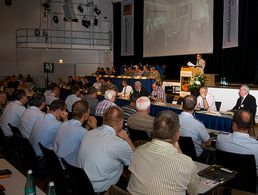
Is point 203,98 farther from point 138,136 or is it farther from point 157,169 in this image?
point 157,169

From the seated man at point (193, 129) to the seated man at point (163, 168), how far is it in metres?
1.93

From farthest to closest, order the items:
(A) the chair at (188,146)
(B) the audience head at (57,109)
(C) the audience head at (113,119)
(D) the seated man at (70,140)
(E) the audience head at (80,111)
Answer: (B) the audience head at (57,109)
(A) the chair at (188,146)
(E) the audience head at (80,111)
(D) the seated man at (70,140)
(C) the audience head at (113,119)

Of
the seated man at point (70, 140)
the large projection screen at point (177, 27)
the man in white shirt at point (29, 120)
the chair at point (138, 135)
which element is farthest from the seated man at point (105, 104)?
the large projection screen at point (177, 27)

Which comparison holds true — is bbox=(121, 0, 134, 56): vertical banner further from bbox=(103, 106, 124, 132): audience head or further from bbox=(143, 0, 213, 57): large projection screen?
bbox=(103, 106, 124, 132): audience head

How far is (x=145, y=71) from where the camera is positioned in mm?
13766

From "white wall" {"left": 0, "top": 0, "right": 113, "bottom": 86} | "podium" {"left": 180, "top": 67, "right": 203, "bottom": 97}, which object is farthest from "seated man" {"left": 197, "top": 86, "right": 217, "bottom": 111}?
"white wall" {"left": 0, "top": 0, "right": 113, "bottom": 86}

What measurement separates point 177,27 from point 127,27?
14.4 feet

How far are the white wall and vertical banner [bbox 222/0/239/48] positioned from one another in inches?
358

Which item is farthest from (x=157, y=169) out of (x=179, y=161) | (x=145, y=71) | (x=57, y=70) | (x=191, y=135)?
(x=57, y=70)

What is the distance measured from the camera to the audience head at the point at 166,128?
2.26 meters

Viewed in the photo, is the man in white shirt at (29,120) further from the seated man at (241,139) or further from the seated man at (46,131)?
the seated man at (241,139)

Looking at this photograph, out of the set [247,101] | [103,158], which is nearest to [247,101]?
[247,101]

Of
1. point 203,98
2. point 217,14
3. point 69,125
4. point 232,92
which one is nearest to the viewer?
point 69,125

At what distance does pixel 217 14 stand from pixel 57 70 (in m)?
10.6
